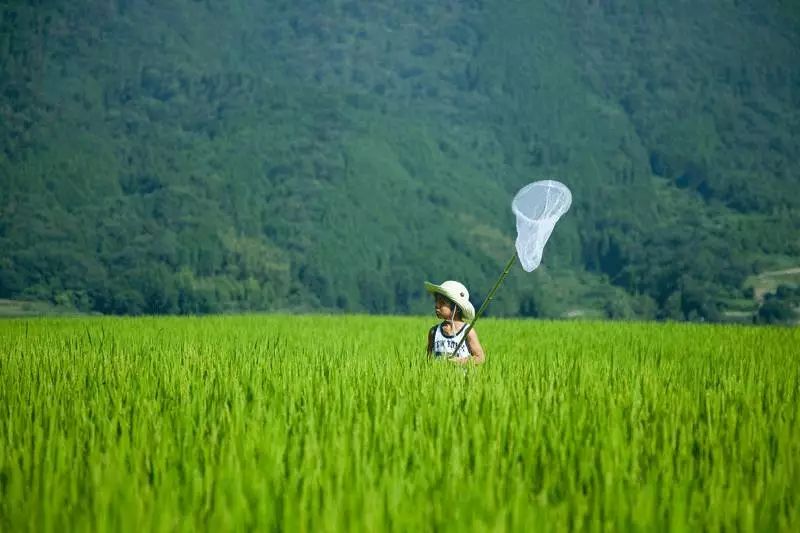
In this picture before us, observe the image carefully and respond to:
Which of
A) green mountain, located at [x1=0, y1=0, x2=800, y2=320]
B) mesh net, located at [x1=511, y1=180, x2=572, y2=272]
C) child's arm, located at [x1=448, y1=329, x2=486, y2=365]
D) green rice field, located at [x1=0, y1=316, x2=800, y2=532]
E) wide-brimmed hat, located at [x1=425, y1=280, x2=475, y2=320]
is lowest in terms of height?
green rice field, located at [x1=0, y1=316, x2=800, y2=532]

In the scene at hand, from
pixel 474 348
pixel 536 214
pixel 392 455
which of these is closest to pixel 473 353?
pixel 474 348

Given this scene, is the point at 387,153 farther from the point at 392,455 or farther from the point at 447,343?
the point at 392,455

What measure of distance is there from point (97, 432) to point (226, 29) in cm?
19401

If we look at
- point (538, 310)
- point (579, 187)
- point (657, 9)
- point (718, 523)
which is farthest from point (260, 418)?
point (657, 9)

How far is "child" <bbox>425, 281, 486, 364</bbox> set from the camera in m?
5.61

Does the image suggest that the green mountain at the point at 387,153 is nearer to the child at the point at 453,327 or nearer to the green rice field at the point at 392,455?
the child at the point at 453,327

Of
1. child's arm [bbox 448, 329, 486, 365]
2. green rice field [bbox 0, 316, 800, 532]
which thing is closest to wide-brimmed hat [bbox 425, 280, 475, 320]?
child's arm [bbox 448, 329, 486, 365]

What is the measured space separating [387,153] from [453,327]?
145854 mm

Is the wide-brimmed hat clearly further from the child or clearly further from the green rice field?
the green rice field

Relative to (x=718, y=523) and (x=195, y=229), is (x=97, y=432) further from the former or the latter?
(x=195, y=229)

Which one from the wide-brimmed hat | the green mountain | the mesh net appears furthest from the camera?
the green mountain

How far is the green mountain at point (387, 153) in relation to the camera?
101062 millimetres

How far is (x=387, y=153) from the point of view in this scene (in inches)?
5915

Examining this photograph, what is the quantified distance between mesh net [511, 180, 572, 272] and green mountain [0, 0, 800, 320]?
3220 inches
